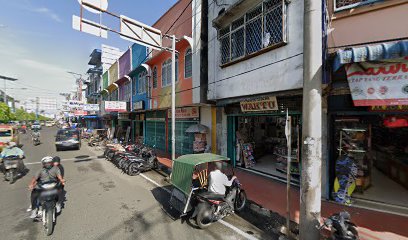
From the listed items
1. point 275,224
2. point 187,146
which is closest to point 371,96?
point 275,224

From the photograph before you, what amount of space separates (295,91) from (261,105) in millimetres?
1726

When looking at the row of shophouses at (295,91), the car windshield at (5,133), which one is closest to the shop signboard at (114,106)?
the car windshield at (5,133)

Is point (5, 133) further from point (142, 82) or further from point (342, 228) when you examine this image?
point (342, 228)

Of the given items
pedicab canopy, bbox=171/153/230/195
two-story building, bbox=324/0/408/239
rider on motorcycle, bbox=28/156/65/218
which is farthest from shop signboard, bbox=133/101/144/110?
two-story building, bbox=324/0/408/239

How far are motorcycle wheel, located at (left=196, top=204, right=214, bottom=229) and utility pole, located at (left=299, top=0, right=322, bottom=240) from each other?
202 centimetres

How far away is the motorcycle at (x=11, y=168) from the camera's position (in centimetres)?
835

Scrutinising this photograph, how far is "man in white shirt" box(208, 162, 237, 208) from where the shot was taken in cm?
534

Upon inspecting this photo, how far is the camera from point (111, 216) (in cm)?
552

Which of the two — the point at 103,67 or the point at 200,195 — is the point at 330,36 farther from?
the point at 103,67

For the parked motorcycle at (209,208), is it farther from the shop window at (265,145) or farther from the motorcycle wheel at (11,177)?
the motorcycle wheel at (11,177)

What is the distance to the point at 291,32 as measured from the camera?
6234 millimetres

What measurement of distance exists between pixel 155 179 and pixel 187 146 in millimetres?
4870

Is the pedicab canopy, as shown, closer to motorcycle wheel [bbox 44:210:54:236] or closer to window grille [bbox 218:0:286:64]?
motorcycle wheel [bbox 44:210:54:236]

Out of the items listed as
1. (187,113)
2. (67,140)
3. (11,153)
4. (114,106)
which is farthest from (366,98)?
(67,140)
